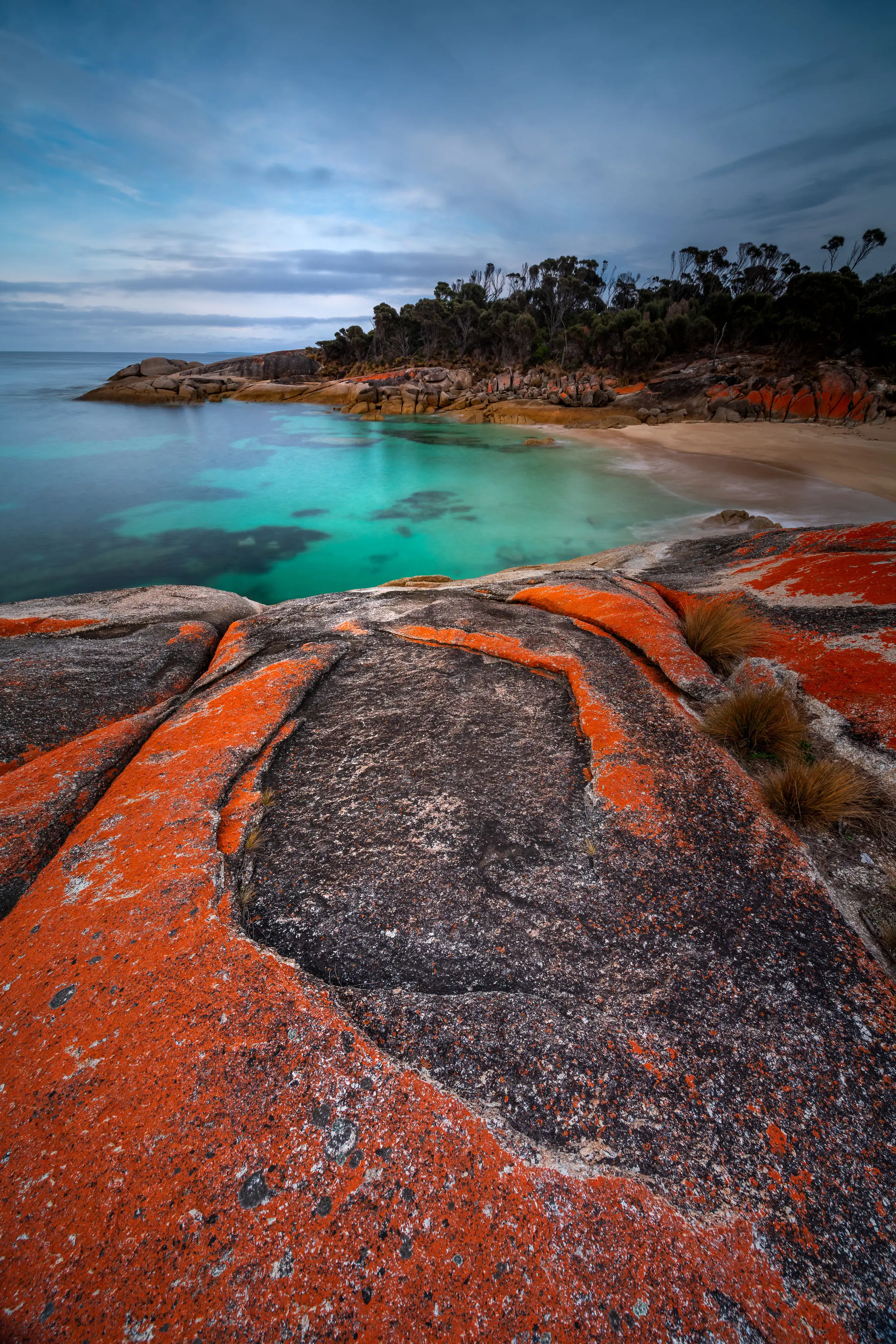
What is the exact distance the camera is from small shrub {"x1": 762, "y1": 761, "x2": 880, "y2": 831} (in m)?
2.60

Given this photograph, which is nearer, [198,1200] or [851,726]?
[198,1200]

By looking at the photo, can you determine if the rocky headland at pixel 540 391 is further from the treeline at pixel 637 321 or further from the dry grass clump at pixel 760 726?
the dry grass clump at pixel 760 726

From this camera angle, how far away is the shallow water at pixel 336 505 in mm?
16484

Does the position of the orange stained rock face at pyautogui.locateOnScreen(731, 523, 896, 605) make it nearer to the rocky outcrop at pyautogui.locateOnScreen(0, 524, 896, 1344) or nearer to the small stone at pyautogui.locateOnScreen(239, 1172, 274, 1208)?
the rocky outcrop at pyautogui.locateOnScreen(0, 524, 896, 1344)

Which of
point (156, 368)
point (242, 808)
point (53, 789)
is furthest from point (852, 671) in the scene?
point (156, 368)

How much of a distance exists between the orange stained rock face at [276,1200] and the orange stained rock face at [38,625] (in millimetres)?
4763

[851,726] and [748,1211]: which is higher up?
[851,726]

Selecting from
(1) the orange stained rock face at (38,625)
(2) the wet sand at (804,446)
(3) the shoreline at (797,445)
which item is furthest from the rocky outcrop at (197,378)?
(1) the orange stained rock face at (38,625)

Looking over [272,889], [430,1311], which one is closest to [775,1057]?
[430,1311]

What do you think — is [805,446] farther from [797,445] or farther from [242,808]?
A: [242,808]

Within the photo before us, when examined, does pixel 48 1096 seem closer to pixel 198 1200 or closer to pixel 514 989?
pixel 198 1200

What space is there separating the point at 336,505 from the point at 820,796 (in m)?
24.0

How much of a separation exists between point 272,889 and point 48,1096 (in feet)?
3.02

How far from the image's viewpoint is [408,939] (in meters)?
2.12
